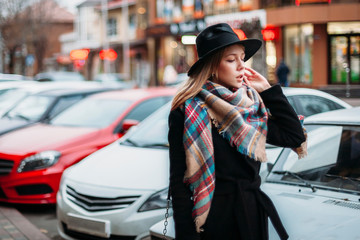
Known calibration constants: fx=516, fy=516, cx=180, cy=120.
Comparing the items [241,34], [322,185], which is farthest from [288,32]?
[322,185]

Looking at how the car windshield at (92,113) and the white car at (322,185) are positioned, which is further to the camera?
the car windshield at (92,113)

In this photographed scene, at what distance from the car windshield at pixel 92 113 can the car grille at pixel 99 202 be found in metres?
2.27

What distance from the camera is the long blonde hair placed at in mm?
2553

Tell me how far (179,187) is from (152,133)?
3.38 metres

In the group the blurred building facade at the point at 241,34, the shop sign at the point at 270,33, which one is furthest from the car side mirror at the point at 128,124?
the shop sign at the point at 270,33

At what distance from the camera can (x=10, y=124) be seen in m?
8.55

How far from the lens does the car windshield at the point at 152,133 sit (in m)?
5.67

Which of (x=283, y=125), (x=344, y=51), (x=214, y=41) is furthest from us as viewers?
(x=344, y=51)

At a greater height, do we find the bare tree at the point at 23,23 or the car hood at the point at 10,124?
the bare tree at the point at 23,23

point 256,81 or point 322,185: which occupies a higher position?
point 256,81

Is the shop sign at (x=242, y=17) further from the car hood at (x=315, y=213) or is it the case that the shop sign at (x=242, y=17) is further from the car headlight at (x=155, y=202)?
the car hood at (x=315, y=213)

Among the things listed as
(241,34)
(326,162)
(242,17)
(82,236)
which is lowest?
(82,236)

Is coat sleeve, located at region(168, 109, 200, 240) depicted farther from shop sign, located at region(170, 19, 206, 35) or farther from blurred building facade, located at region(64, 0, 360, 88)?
shop sign, located at region(170, 19, 206, 35)

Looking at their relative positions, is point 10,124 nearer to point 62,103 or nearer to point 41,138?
point 62,103
